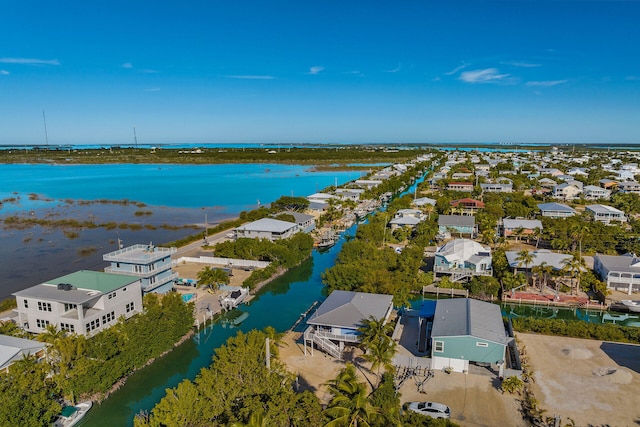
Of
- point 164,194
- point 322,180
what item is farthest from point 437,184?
point 164,194

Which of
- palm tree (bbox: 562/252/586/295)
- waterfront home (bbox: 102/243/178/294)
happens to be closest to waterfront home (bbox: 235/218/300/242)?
waterfront home (bbox: 102/243/178/294)

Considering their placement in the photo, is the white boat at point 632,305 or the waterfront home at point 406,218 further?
the waterfront home at point 406,218

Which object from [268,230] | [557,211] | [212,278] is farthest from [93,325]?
[557,211]

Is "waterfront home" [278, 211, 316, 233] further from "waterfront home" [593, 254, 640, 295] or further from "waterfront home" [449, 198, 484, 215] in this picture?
"waterfront home" [593, 254, 640, 295]

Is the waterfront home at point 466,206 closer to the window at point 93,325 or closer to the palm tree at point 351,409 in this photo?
the palm tree at point 351,409

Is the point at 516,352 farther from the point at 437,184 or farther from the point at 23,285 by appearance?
the point at 437,184

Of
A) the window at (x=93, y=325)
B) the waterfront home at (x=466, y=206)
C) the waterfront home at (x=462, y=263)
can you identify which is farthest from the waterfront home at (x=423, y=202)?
the window at (x=93, y=325)
